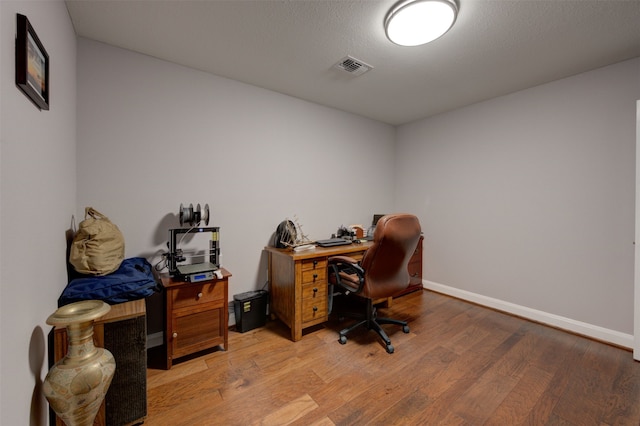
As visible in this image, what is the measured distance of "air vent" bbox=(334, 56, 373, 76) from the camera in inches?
89.0

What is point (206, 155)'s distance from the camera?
247cm

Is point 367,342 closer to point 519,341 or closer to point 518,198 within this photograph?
point 519,341

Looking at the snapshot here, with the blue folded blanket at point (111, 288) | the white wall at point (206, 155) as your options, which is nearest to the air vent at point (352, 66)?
the white wall at point (206, 155)

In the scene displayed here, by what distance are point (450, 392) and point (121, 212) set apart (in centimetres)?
279

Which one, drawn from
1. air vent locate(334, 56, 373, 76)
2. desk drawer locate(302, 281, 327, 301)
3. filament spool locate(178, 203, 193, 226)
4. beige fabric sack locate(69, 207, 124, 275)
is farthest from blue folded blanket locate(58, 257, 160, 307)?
air vent locate(334, 56, 373, 76)

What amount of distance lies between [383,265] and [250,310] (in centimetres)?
137

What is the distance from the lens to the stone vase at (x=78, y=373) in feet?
3.39

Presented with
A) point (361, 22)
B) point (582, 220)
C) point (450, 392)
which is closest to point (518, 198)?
point (582, 220)

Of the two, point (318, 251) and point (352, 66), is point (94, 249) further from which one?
point (352, 66)

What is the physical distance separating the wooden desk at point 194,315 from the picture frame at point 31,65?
1.32 metres

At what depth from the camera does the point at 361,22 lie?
5.84ft

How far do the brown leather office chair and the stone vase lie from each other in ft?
5.49

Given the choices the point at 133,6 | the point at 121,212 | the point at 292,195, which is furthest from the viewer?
the point at 292,195

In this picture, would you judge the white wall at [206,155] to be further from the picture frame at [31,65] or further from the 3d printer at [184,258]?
the picture frame at [31,65]
